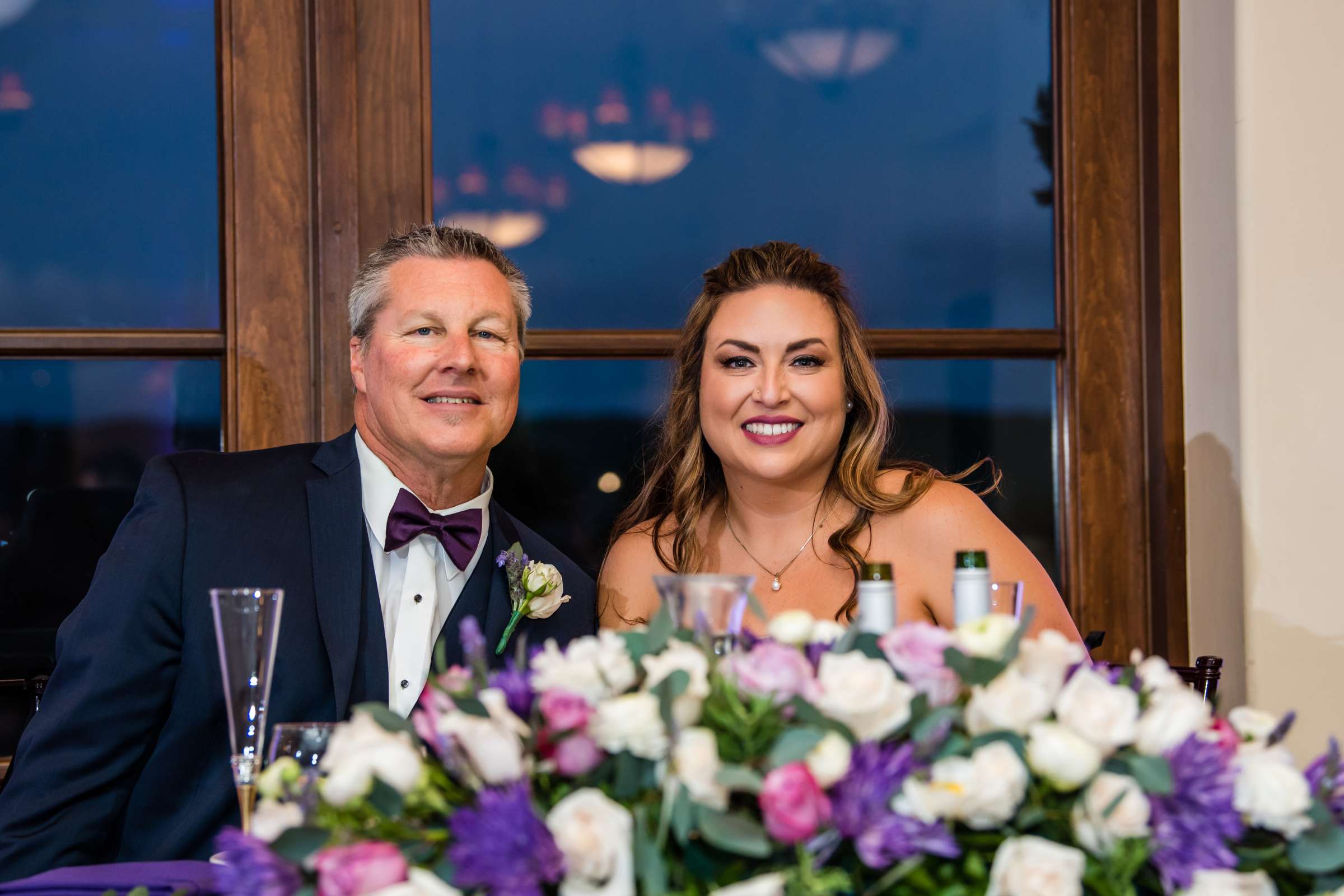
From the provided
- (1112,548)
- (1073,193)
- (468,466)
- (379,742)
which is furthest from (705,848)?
(1073,193)

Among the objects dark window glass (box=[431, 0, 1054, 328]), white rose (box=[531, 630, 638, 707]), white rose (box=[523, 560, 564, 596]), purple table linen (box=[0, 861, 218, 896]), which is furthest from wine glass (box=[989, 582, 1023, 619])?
dark window glass (box=[431, 0, 1054, 328])

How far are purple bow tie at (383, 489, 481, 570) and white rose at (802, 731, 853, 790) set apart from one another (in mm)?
1372

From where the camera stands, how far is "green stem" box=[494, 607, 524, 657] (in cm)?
215

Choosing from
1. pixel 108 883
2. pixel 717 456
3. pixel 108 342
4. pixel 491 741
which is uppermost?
pixel 108 342

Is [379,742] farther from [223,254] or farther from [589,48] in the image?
[589,48]

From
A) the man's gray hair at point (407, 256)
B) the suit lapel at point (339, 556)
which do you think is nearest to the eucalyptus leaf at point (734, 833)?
the suit lapel at point (339, 556)

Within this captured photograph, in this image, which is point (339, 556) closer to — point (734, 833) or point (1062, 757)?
point (734, 833)

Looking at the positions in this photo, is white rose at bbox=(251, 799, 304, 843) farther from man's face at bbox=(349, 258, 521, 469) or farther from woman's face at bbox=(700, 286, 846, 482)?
woman's face at bbox=(700, 286, 846, 482)

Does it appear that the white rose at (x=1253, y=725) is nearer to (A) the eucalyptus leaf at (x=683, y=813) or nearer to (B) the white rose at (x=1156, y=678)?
(B) the white rose at (x=1156, y=678)

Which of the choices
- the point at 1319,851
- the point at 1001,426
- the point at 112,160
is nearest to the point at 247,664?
the point at 1319,851

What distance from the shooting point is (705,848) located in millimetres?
973

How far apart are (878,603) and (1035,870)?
0.29 meters

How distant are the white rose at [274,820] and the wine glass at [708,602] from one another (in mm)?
359

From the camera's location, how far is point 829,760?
36.7 inches
